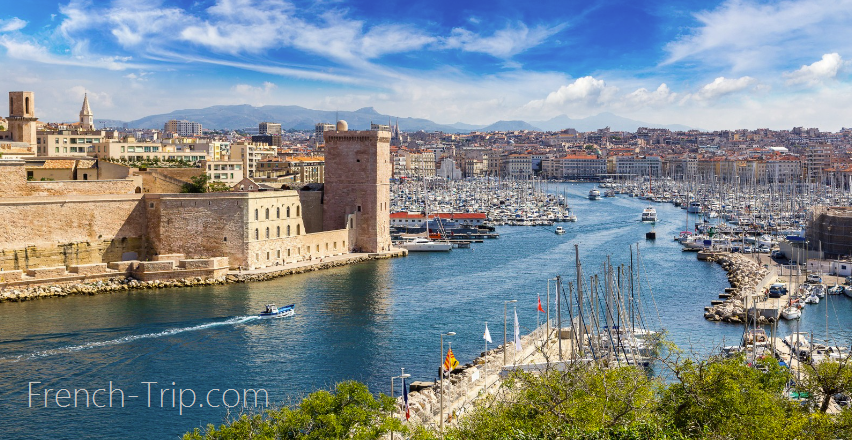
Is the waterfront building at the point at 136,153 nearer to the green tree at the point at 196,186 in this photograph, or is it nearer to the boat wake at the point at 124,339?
the green tree at the point at 196,186

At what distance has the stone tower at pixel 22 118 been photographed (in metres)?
34.0

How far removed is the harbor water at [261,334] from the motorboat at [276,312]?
0.31m

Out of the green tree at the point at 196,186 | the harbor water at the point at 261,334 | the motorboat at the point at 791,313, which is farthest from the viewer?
the green tree at the point at 196,186

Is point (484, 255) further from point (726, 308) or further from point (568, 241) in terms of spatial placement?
point (726, 308)

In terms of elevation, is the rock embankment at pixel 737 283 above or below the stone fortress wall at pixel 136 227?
below

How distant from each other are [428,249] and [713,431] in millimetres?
26204

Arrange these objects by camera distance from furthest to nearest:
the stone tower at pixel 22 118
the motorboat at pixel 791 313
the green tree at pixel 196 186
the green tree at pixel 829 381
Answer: the stone tower at pixel 22 118 < the green tree at pixel 196 186 < the motorboat at pixel 791 313 < the green tree at pixel 829 381

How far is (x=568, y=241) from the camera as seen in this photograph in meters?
39.0

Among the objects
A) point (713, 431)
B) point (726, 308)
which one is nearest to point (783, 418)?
point (713, 431)

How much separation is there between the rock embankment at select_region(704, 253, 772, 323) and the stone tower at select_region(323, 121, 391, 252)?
40.1 feet

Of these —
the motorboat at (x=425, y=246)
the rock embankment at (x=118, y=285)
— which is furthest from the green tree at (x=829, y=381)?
the motorboat at (x=425, y=246)

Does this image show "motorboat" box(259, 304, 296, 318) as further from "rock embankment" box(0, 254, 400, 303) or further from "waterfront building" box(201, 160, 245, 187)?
"waterfront building" box(201, 160, 245, 187)

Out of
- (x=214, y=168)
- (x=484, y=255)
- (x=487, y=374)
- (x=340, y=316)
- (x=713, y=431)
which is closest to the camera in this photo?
(x=713, y=431)

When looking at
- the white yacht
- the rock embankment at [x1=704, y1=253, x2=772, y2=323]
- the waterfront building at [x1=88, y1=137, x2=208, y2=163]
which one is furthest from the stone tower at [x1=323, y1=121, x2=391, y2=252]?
the white yacht
